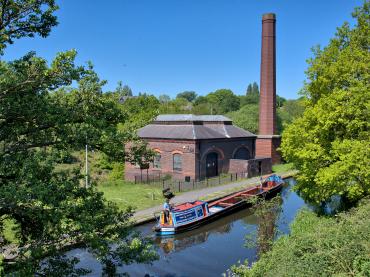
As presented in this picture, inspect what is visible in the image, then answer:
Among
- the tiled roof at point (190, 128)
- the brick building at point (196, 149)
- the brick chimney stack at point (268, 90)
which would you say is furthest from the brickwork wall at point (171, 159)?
the brick chimney stack at point (268, 90)

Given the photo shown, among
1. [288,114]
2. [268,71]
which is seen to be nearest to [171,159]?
[268,71]

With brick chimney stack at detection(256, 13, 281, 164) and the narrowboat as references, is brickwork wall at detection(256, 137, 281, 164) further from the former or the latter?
the narrowboat

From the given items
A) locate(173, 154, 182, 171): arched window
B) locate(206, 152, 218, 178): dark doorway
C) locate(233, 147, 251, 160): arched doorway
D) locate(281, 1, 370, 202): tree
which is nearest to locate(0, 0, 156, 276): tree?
locate(281, 1, 370, 202): tree

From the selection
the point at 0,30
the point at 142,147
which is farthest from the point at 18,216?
the point at 0,30

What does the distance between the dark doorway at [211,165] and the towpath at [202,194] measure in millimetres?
2877

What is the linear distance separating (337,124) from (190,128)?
66.0 ft

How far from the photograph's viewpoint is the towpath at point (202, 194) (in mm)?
22625

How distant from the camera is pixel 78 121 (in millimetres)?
8977

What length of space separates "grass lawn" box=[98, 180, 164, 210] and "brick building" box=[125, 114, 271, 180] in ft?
11.6

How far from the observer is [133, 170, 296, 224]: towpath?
74.2 ft

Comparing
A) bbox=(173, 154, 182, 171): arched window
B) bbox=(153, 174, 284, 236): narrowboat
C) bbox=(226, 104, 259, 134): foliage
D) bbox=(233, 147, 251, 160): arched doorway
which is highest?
bbox=(226, 104, 259, 134): foliage

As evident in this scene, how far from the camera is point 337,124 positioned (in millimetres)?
16984

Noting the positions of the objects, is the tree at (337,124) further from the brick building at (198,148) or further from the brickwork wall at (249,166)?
the brickwork wall at (249,166)

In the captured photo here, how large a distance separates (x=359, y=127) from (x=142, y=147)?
1139 cm
